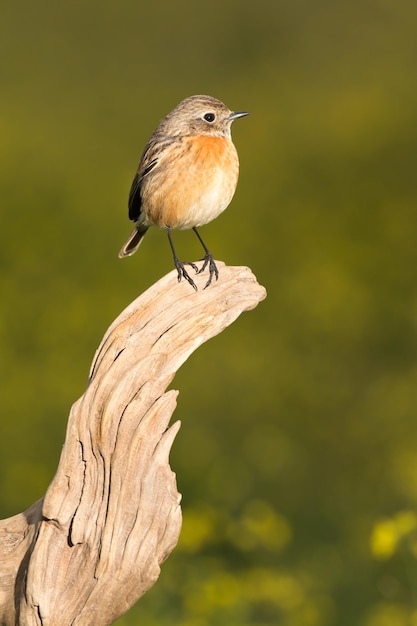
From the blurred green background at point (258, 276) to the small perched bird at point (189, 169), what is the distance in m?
2.24

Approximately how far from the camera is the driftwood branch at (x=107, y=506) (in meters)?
5.76

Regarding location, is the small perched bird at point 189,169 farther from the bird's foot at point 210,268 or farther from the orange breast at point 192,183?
the bird's foot at point 210,268

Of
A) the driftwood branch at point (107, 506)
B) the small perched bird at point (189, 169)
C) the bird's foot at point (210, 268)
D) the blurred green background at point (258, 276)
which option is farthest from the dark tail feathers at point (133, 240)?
the blurred green background at point (258, 276)

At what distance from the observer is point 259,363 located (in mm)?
14258

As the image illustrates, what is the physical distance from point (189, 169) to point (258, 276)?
811 cm

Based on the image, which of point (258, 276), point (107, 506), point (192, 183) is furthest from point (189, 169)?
point (258, 276)

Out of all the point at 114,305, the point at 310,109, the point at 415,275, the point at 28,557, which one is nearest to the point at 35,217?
the point at 114,305

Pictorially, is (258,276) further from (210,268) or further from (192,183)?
(210,268)

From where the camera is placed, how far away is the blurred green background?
28.5 feet

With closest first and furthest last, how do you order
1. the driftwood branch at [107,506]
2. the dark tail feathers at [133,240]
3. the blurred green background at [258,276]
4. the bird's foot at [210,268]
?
the driftwood branch at [107,506]
the bird's foot at [210,268]
the dark tail feathers at [133,240]
the blurred green background at [258,276]

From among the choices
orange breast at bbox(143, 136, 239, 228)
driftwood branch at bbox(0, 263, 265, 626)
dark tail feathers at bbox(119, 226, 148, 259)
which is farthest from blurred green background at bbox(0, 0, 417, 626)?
orange breast at bbox(143, 136, 239, 228)

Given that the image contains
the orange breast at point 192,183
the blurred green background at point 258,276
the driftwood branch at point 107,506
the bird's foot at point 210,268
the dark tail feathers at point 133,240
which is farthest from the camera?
the blurred green background at point 258,276

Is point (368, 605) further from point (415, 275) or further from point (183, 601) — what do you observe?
point (415, 275)

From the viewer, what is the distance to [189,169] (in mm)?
7473
